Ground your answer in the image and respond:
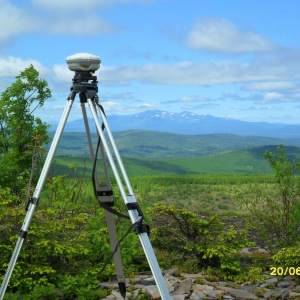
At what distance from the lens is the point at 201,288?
330 inches

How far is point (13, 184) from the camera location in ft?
46.0

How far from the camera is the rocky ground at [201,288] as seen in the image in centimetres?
802

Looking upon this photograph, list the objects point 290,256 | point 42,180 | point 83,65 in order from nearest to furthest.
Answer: point 42,180, point 83,65, point 290,256

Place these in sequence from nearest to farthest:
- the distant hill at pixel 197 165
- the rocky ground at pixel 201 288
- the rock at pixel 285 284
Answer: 1. the rocky ground at pixel 201 288
2. the rock at pixel 285 284
3. the distant hill at pixel 197 165

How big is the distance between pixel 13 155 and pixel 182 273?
6.63 meters

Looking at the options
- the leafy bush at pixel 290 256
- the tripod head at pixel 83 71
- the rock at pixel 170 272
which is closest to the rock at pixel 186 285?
the rock at pixel 170 272

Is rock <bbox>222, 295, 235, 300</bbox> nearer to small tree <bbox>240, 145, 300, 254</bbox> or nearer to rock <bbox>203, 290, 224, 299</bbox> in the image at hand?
rock <bbox>203, 290, 224, 299</bbox>

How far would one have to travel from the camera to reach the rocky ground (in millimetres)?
8016

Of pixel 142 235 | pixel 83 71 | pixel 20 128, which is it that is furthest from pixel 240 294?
pixel 20 128

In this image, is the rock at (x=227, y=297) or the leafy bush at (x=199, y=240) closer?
the rock at (x=227, y=297)

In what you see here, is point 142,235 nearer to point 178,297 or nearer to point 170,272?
point 178,297

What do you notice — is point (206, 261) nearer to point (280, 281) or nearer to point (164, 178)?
point (280, 281)
